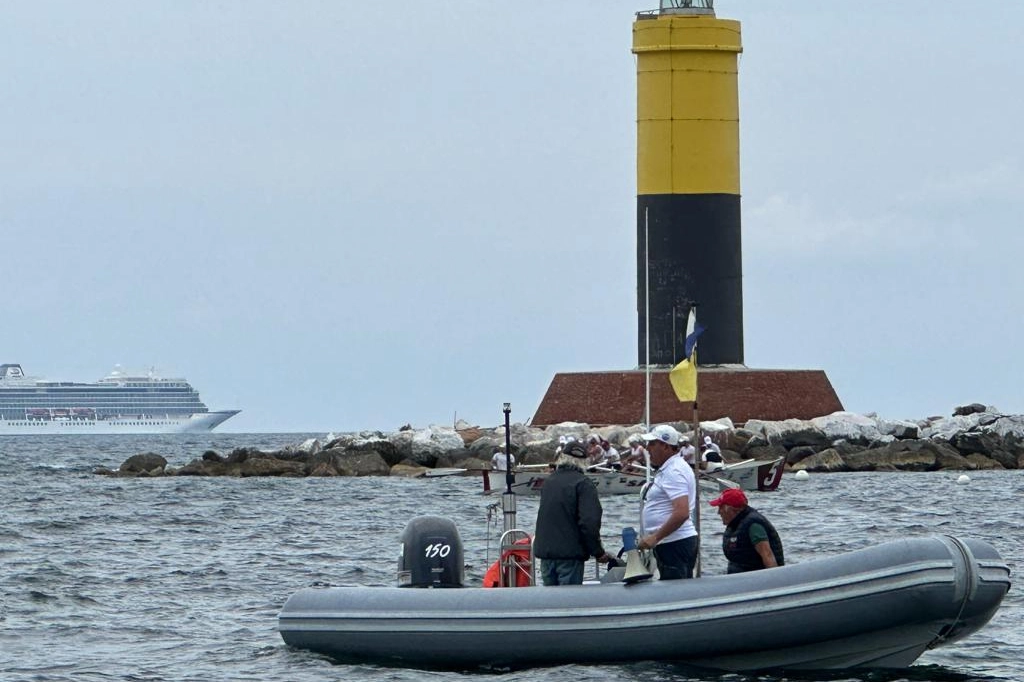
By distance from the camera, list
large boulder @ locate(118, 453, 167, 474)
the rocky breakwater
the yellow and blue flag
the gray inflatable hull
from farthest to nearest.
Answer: large boulder @ locate(118, 453, 167, 474), the rocky breakwater, the yellow and blue flag, the gray inflatable hull

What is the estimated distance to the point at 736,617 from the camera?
11.8 meters

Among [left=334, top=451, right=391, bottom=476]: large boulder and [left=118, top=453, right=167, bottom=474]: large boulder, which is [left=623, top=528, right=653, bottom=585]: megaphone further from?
[left=118, top=453, right=167, bottom=474]: large boulder

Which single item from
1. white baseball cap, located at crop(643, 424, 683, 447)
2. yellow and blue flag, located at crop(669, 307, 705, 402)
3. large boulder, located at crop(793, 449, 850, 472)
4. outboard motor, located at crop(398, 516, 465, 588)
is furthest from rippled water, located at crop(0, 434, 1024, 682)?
yellow and blue flag, located at crop(669, 307, 705, 402)

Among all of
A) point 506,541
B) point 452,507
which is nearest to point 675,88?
point 452,507

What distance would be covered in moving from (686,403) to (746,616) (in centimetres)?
2320

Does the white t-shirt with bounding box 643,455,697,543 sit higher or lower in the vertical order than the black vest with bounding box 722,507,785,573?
higher

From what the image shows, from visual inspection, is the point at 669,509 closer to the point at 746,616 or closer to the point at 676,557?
the point at 676,557

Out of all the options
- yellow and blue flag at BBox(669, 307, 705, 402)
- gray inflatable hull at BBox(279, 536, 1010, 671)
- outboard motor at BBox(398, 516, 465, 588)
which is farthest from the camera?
outboard motor at BBox(398, 516, 465, 588)

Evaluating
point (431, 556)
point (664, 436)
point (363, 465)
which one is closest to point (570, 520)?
point (664, 436)

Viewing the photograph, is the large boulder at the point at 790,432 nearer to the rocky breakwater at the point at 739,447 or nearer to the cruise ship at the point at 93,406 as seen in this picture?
the rocky breakwater at the point at 739,447

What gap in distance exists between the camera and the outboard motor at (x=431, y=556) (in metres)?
13.4

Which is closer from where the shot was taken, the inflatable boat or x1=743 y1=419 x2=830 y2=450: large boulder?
the inflatable boat

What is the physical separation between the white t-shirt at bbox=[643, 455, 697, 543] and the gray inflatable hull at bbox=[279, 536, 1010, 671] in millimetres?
336

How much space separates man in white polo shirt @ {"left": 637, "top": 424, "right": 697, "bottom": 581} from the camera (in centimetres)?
1196
